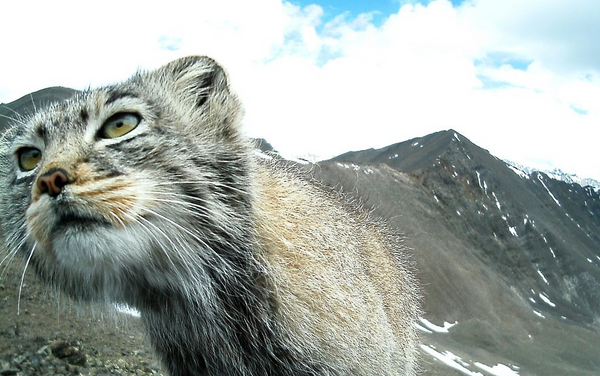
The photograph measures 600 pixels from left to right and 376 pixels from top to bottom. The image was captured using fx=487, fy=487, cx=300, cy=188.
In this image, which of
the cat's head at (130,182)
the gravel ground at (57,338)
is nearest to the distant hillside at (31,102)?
the cat's head at (130,182)

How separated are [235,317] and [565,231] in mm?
42124

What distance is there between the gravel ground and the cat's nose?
147 cm

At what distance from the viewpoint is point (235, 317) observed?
10.1 feet

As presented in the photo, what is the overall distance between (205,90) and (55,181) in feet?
4.03

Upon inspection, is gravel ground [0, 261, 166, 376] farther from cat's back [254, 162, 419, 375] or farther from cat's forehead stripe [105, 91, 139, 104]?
cat's forehead stripe [105, 91, 139, 104]

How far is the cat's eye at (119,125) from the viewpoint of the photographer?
2783 mm

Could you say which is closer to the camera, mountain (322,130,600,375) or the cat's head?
the cat's head

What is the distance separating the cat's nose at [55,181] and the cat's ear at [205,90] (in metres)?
0.93

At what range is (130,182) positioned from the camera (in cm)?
250

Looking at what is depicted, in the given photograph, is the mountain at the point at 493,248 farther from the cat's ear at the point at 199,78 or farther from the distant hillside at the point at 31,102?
the cat's ear at the point at 199,78

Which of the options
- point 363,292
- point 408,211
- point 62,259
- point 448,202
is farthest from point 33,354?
point 448,202

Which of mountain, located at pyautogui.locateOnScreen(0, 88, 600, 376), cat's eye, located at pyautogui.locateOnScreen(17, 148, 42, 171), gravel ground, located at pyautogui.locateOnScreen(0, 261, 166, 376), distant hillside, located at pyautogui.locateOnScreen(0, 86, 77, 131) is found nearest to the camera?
cat's eye, located at pyautogui.locateOnScreen(17, 148, 42, 171)

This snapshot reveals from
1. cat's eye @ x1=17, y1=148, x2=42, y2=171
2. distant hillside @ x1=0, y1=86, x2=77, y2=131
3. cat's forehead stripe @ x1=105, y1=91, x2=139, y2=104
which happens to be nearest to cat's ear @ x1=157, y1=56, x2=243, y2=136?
cat's forehead stripe @ x1=105, y1=91, x2=139, y2=104

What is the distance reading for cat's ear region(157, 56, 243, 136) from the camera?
10.4ft
